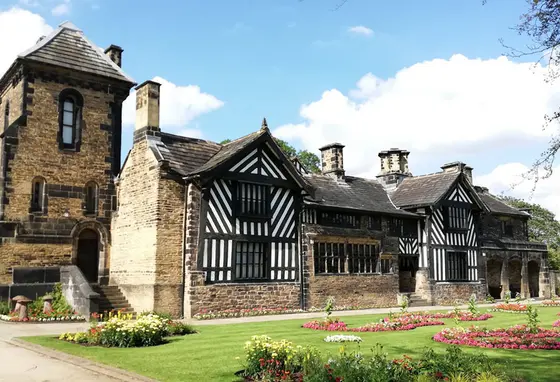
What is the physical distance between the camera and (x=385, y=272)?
1050 inches

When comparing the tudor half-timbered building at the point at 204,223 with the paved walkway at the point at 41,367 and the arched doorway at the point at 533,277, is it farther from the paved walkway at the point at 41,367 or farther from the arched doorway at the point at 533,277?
the arched doorway at the point at 533,277

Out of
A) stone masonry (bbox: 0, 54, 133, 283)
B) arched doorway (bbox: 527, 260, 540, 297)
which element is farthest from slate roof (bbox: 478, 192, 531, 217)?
stone masonry (bbox: 0, 54, 133, 283)

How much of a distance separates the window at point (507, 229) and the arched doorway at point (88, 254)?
26.7 m

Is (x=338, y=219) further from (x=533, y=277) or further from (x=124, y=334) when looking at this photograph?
(x=533, y=277)

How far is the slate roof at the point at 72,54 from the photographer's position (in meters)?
21.7

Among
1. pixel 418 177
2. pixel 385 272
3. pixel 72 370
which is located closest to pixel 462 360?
pixel 72 370

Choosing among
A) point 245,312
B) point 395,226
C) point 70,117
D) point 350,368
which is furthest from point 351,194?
point 350,368

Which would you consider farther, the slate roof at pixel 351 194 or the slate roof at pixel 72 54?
the slate roof at pixel 351 194

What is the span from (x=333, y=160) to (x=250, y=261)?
1031 centimetres

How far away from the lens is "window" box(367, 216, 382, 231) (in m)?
Result: 26.5

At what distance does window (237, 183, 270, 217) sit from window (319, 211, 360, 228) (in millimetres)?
3676

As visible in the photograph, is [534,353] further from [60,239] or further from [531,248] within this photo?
[531,248]

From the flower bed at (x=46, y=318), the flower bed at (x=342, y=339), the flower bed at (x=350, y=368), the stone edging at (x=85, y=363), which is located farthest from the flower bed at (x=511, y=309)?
the stone edging at (x=85, y=363)

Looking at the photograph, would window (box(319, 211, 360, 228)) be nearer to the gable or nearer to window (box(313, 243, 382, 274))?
window (box(313, 243, 382, 274))
